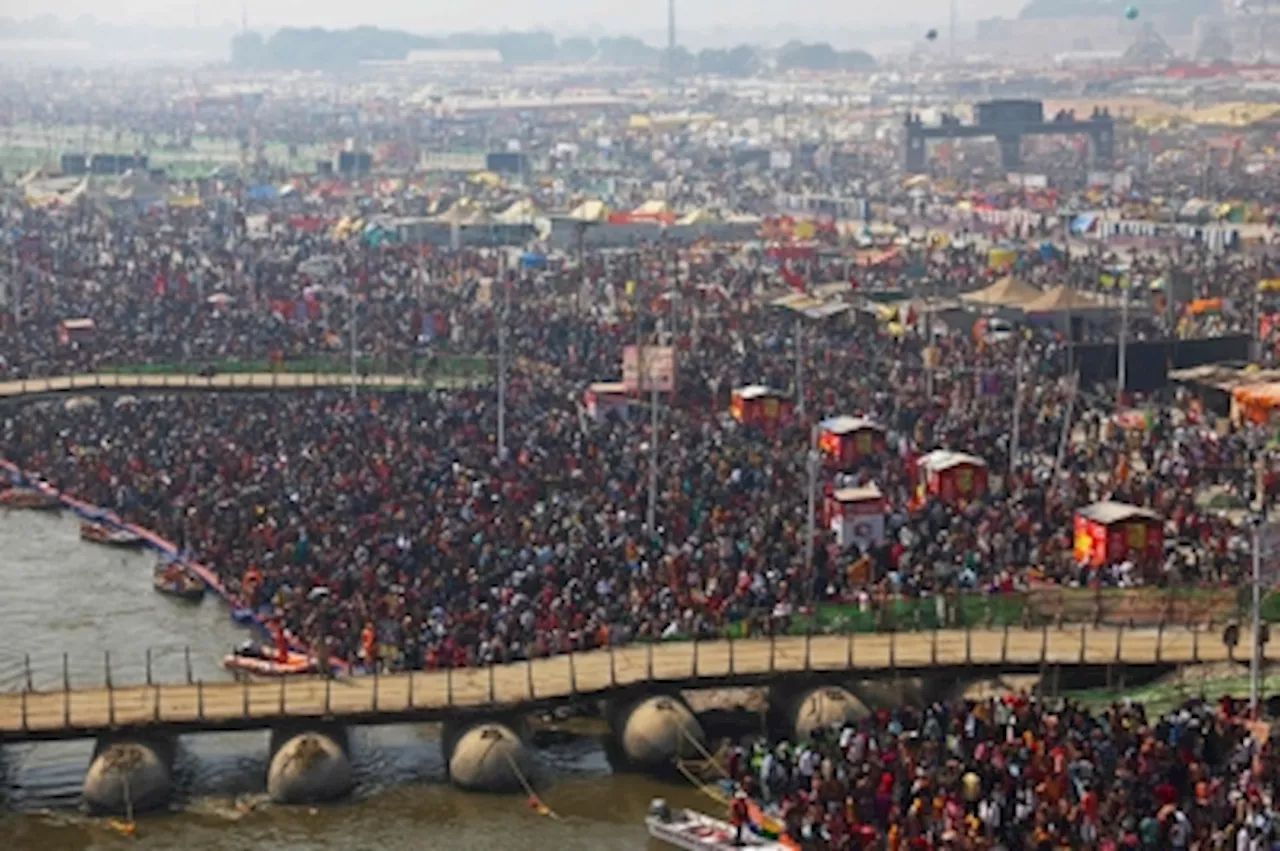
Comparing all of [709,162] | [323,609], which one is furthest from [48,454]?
[709,162]

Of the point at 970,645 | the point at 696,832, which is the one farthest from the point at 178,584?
the point at 696,832

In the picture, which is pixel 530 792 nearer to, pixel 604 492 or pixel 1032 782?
pixel 1032 782

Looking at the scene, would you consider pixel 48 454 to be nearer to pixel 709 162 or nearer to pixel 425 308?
pixel 425 308

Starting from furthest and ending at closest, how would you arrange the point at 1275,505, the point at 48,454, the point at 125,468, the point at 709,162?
the point at 709,162, the point at 48,454, the point at 125,468, the point at 1275,505

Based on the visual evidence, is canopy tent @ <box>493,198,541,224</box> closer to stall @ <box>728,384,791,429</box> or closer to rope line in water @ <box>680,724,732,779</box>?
stall @ <box>728,384,791,429</box>

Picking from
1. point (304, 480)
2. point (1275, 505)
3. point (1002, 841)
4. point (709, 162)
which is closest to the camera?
point (1002, 841)

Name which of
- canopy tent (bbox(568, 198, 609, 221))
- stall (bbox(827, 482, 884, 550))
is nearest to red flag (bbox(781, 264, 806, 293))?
canopy tent (bbox(568, 198, 609, 221))
